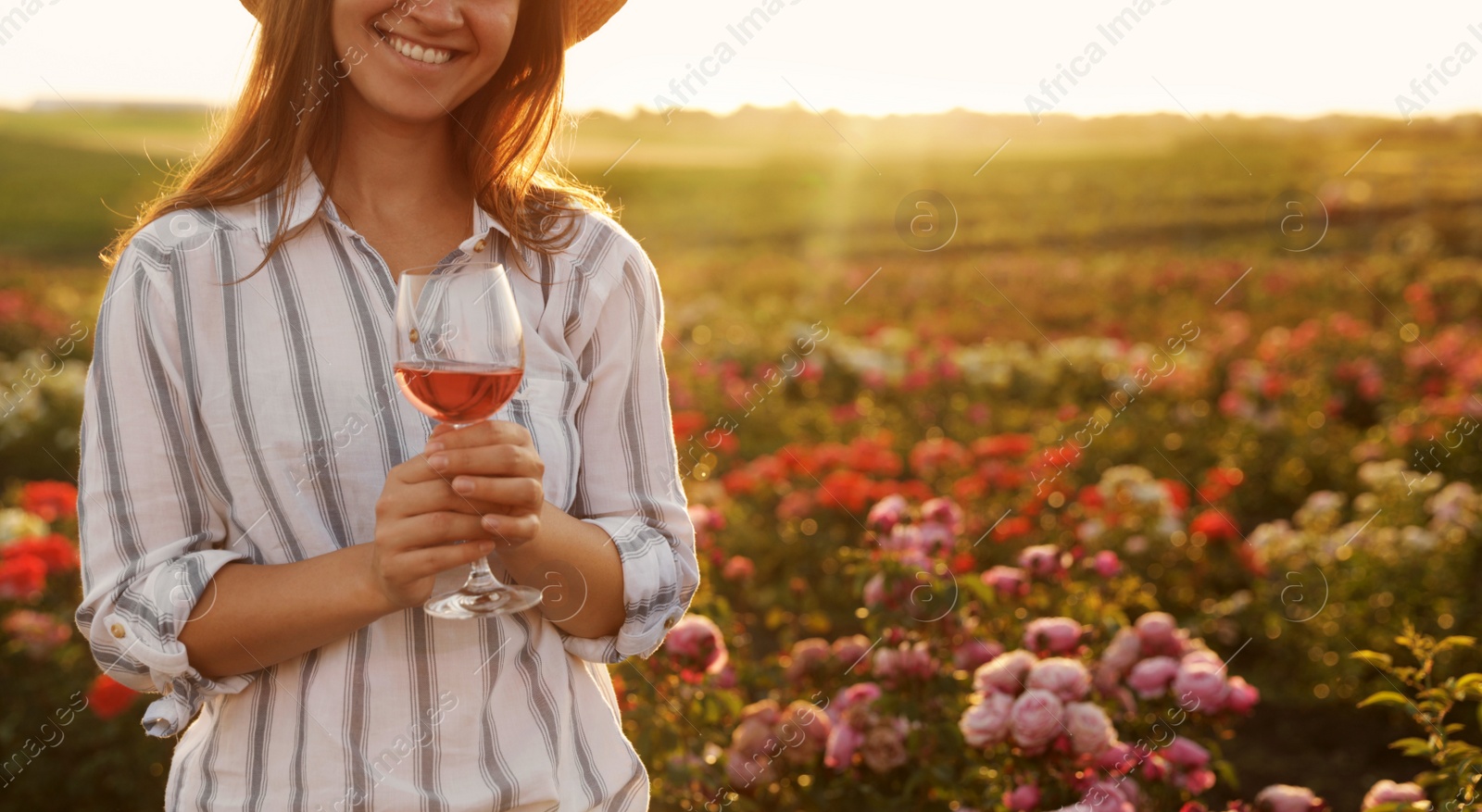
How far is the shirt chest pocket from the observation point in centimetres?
150

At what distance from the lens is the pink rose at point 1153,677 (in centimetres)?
266

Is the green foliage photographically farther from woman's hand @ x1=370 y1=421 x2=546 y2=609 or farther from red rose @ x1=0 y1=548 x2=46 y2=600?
red rose @ x1=0 y1=548 x2=46 y2=600

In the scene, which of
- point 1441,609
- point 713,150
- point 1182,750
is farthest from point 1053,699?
point 713,150

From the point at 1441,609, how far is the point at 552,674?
404 centimetres

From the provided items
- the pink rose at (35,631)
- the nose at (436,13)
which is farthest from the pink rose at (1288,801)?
the pink rose at (35,631)

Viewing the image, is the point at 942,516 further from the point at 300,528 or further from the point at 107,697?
the point at 107,697

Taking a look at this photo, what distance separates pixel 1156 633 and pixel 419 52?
2.17 m

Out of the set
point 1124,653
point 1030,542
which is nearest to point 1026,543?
point 1030,542

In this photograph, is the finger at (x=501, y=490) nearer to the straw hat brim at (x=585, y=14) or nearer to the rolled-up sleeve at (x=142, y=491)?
the rolled-up sleeve at (x=142, y=491)

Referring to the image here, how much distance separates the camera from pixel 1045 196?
105 ft

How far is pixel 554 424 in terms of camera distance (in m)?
1.52

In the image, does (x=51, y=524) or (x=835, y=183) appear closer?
(x=51, y=524)

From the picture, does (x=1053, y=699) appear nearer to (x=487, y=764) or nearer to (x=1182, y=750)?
(x=1182, y=750)

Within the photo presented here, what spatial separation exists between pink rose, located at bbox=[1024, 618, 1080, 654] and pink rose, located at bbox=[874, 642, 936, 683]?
260 mm
